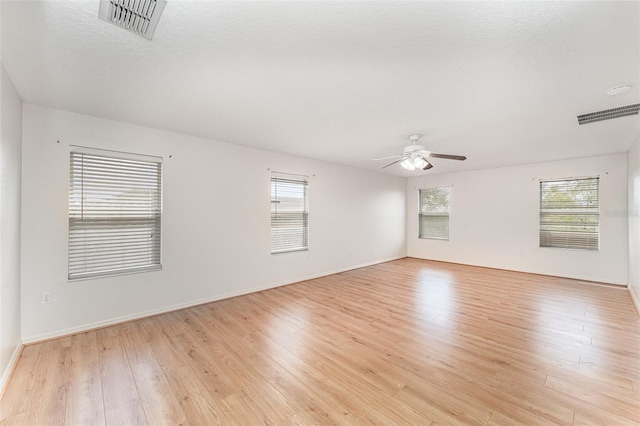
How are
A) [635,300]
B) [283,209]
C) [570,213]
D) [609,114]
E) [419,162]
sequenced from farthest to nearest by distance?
1. [570,213]
2. [283,209]
3. [419,162]
4. [635,300]
5. [609,114]

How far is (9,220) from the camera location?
229 cm

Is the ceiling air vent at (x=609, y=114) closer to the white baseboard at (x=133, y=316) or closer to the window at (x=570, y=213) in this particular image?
the window at (x=570, y=213)

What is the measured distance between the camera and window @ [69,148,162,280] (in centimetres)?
301

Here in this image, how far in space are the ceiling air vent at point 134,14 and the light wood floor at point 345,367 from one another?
2478 millimetres

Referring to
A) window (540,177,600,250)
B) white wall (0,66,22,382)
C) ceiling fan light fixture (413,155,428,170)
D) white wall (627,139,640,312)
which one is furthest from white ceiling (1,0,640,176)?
window (540,177,600,250)

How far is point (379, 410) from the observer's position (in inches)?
70.3

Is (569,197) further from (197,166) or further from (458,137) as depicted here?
(197,166)

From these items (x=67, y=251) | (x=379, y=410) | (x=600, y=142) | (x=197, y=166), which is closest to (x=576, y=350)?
(x=379, y=410)

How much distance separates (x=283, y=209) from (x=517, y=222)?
5.27 m

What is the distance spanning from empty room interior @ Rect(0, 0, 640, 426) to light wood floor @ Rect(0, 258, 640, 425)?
0.02 meters

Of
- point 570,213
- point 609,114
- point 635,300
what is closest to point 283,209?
point 609,114

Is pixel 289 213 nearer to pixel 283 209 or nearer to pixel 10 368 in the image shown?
pixel 283 209

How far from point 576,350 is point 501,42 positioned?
9.46ft

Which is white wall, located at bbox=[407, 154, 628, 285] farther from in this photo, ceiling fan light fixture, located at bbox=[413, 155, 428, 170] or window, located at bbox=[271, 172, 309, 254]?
window, located at bbox=[271, 172, 309, 254]
